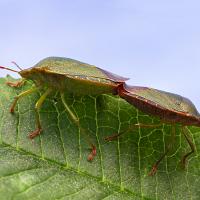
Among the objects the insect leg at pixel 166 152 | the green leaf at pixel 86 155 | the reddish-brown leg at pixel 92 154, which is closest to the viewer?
the green leaf at pixel 86 155

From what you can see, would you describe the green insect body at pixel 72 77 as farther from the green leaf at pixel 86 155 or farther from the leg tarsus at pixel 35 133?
the leg tarsus at pixel 35 133

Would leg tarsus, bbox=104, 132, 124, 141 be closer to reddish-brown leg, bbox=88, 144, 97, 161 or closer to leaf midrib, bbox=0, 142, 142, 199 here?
reddish-brown leg, bbox=88, 144, 97, 161

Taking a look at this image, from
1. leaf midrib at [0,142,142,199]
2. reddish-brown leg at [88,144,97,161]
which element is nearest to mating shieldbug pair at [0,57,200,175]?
reddish-brown leg at [88,144,97,161]

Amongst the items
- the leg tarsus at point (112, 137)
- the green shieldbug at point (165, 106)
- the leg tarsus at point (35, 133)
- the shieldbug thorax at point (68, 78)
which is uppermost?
the shieldbug thorax at point (68, 78)

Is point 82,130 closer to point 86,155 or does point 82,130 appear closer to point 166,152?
point 86,155

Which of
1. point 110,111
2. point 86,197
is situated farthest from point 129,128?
point 86,197

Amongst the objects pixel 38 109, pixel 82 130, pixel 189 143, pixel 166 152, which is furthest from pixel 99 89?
pixel 189 143

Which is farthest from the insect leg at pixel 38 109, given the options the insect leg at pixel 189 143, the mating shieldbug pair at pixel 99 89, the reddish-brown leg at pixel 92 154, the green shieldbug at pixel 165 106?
the insect leg at pixel 189 143
